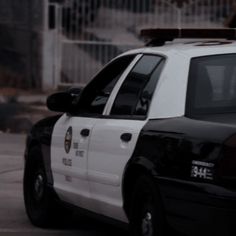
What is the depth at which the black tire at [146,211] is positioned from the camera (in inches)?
250

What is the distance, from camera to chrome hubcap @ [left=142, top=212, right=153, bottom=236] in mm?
6578

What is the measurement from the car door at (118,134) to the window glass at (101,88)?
229mm

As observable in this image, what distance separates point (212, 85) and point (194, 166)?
0.85 metres

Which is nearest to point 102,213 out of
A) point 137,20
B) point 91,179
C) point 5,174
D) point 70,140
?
point 91,179

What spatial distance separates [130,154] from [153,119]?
0.31 metres

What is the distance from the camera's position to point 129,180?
6828mm

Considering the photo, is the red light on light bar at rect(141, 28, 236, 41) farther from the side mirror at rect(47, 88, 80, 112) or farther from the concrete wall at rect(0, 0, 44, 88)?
the concrete wall at rect(0, 0, 44, 88)

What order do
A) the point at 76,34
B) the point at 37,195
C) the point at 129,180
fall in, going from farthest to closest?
1. the point at 76,34
2. the point at 37,195
3. the point at 129,180

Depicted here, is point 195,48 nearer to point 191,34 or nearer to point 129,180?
point 191,34

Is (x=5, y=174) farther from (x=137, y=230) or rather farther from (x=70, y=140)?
(x=137, y=230)

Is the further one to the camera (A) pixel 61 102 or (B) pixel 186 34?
(A) pixel 61 102

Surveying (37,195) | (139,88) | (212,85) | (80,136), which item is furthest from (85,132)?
(37,195)

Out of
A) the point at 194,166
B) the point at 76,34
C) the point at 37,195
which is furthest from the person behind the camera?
the point at 76,34

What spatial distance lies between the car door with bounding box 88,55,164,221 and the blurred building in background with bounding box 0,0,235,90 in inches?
549
